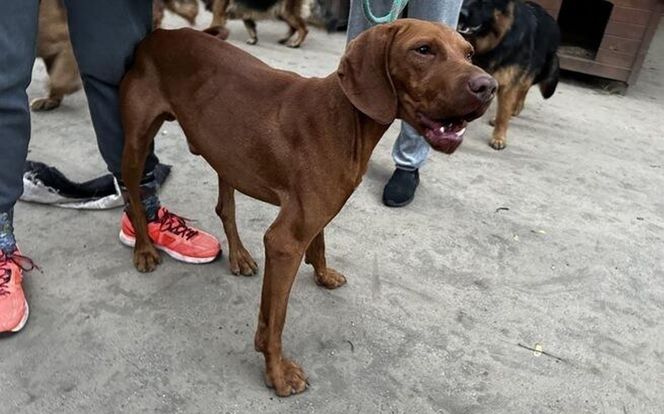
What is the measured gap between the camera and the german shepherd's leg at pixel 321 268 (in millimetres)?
2166

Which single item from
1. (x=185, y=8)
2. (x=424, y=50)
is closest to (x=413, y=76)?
(x=424, y=50)

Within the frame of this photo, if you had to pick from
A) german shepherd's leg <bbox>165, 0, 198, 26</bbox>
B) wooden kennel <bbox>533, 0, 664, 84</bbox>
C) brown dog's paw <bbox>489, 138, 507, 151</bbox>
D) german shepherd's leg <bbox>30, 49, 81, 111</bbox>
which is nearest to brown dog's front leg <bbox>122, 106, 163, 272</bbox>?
german shepherd's leg <bbox>30, 49, 81, 111</bbox>

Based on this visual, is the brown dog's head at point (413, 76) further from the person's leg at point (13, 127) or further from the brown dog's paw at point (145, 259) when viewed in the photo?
the brown dog's paw at point (145, 259)

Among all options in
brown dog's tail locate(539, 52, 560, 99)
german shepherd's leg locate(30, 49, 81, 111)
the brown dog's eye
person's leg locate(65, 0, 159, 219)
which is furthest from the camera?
brown dog's tail locate(539, 52, 560, 99)

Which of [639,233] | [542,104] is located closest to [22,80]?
[639,233]

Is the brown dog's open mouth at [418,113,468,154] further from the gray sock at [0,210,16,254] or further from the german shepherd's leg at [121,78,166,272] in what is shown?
the gray sock at [0,210,16,254]

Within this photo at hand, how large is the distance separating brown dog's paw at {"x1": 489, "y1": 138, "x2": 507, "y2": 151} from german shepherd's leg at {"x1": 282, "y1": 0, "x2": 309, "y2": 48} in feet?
9.08

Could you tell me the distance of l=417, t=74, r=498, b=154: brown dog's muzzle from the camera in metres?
1.33

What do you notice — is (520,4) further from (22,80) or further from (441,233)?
(22,80)

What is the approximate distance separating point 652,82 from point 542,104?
1.78 metres

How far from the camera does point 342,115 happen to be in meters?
1.60

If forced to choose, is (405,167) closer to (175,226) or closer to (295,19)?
(175,226)

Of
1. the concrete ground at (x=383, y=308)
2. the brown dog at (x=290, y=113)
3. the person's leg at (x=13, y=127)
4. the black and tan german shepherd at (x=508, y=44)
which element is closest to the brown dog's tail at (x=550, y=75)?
the black and tan german shepherd at (x=508, y=44)

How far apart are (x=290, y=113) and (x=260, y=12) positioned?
452cm
